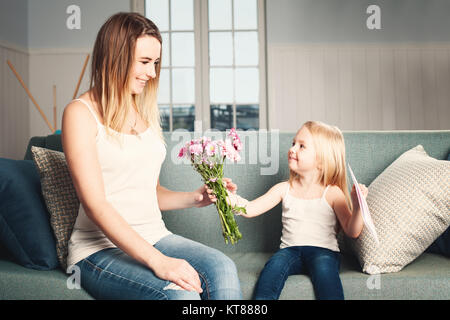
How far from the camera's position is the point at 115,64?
121cm

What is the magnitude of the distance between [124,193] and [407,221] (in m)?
0.96

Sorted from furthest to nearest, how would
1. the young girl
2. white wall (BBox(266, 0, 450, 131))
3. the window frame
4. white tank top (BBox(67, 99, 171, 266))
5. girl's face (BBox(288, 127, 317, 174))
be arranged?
1. the window frame
2. white wall (BBox(266, 0, 450, 131))
3. girl's face (BBox(288, 127, 317, 174))
4. the young girl
5. white tank top (BBox(67, 99, 171, 266))

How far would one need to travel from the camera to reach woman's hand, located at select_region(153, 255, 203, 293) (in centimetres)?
104

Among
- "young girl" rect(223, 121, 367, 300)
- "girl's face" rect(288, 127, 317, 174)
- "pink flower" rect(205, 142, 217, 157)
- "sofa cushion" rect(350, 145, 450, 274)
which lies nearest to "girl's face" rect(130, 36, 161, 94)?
"pink flower" rect(205, 142, 217, 157)

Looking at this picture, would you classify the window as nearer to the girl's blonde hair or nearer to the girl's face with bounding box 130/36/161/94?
the girl's blonde hair

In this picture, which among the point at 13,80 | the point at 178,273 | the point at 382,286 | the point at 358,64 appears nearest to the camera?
the point at 178,273

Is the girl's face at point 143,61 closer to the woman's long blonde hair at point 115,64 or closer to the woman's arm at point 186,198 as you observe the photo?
the woman's long blonde hair at point 115,64

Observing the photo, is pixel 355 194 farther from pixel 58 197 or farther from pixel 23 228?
pixel 23 228

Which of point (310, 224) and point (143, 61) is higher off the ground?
point (143, 61)

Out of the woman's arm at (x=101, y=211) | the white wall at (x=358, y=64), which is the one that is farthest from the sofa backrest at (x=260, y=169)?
the white wall at (x=358, y=64)

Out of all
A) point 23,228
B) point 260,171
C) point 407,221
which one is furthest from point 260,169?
point 23,228

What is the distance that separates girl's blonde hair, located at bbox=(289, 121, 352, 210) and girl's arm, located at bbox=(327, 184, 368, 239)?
4 centimetres

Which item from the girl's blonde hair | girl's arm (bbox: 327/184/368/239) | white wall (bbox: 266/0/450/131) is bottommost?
girl's arm (bbox: 327/184/368/239)

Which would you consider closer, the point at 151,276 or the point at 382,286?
the point at 151,276
